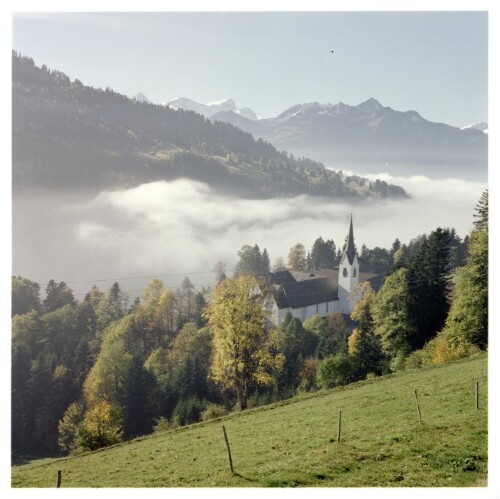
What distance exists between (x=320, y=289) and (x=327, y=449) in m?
15.3

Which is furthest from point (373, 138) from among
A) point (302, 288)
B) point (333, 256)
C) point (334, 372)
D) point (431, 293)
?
point (334, 372)

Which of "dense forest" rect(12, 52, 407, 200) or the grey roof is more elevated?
"dense forest" rect(12, 52, 407, 200)

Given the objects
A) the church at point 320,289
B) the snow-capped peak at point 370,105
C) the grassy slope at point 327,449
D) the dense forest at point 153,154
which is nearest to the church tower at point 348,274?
the church at point 320,289

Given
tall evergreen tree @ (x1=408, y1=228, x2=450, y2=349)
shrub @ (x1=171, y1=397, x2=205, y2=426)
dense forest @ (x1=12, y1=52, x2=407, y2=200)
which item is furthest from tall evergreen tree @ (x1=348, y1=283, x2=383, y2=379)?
shrub @ (x1=171, y1=397, x2=205, y2=426)

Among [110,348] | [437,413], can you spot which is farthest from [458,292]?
[110,348]

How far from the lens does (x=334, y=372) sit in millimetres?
21469

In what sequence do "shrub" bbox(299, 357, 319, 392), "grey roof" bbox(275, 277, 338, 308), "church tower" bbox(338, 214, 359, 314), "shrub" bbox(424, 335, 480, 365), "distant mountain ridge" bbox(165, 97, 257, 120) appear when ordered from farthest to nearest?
"grey roof" bbox(275, 277, 338, 308) < "church tower" bbox(338, 214, 359, 314) < "shrub" bbox(299, 357, 319, 392) < "distant mountain ridge" bbox(165, 97, 257, 120) < "shrub" bbox(424, 335, 480, 365)

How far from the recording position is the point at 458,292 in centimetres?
2158

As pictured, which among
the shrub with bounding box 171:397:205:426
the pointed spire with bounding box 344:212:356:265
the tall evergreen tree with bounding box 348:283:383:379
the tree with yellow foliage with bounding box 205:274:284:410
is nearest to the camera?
the tree with yellow foliage with bounding box 205:274:284:410

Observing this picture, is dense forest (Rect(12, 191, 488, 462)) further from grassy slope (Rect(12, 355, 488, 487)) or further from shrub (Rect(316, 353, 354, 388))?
grassy slope (Rect(12, 355, 488, 487))

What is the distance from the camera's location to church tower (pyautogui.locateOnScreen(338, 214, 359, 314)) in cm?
2538

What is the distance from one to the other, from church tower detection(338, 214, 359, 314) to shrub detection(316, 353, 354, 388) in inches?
228
